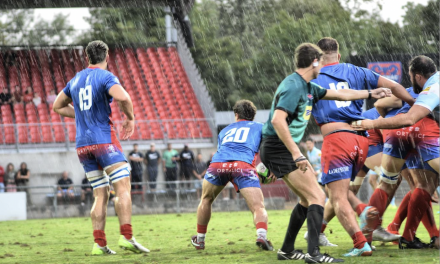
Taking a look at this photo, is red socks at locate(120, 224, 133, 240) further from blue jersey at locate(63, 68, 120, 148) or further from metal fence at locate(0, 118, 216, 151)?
metal fence at locate(0, 118, 216, 151)

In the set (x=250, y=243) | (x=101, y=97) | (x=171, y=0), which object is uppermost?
(x=171, y=0)

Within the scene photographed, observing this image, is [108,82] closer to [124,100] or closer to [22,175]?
[124,100]

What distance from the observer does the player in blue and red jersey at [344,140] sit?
21.0ft

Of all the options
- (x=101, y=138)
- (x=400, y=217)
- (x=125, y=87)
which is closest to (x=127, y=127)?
(x=101, y=138)

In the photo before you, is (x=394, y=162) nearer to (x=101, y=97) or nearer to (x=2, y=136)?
(x=101, y=97)

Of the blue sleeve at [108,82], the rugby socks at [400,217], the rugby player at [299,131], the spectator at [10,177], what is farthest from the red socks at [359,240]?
the spectator at [10,177]

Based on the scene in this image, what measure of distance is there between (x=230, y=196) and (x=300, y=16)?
2491cm

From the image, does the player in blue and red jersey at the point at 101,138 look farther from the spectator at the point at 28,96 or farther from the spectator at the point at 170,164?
the spectator at the point at 28,96

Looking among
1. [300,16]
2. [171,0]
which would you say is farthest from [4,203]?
[300,16]

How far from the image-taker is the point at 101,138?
710 cm

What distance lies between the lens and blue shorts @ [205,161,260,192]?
7.69m

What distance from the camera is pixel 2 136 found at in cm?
1995

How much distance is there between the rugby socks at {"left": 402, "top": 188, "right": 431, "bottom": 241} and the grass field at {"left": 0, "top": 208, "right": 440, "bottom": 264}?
0.25 m

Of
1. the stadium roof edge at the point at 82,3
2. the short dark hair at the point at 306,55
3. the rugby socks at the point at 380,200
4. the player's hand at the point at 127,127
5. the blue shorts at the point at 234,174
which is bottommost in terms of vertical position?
the rugby socks at the point at 380,200
